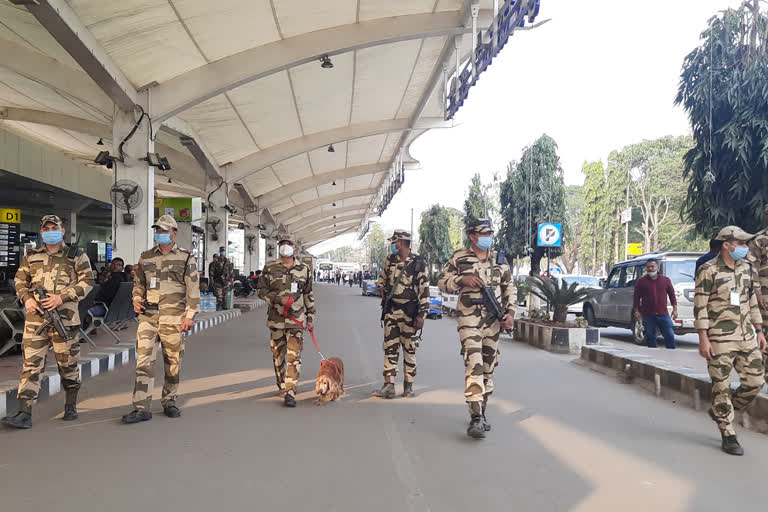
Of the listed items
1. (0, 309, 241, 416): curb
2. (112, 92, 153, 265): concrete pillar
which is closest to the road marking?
(0, 309, 241, 416): curb

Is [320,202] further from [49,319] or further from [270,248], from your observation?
[49,319]

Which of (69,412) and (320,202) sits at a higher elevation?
(320,202)

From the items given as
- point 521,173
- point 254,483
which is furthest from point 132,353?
point 521,173

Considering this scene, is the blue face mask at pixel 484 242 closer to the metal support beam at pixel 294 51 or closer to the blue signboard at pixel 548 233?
the metal support beam at pixel 294 51

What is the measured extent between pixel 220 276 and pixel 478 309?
15.6 metres

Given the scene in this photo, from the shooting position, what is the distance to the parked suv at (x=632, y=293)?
38.6 ft

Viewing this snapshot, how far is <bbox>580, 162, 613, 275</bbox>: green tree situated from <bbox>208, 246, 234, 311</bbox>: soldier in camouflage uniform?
129ft

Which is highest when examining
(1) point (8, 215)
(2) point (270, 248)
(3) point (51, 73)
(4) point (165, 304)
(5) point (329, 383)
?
(3) point (51, 73)

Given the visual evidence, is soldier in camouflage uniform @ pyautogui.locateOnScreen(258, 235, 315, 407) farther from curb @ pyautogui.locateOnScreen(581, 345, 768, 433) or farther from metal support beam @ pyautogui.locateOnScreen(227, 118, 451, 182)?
metal support beam @ pyautogui.locateOnScreen(227, 118, 451, 182)

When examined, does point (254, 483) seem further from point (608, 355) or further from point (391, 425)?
point (608, 355)

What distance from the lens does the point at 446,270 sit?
555 cm

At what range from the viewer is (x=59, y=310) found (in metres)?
5.40

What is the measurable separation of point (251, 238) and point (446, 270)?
29.3 metres

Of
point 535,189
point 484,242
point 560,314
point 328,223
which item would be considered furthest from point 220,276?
point 328,223
